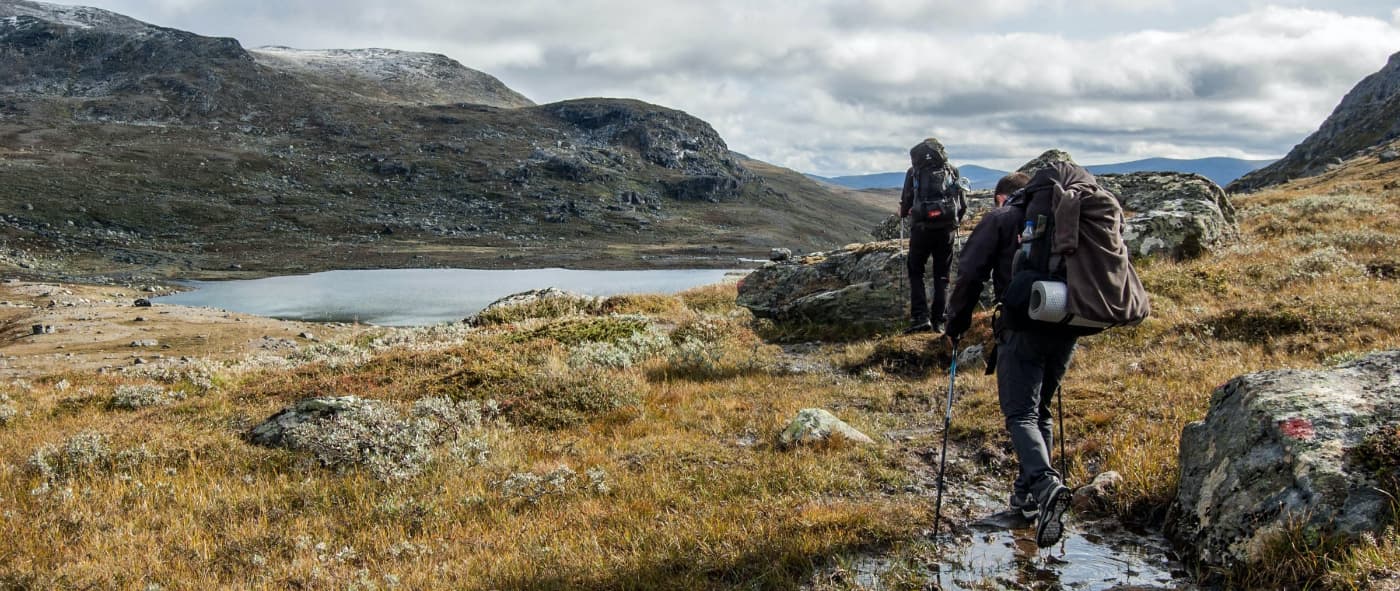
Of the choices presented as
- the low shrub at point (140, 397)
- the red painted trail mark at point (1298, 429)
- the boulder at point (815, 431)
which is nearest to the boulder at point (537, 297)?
the low shrub at point (140, 397)

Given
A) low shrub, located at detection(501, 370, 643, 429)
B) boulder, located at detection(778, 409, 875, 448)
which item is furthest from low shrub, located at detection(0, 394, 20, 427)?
boulder, located at detection(778, 409, 875, 448)

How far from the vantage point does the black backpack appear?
43.2 ft

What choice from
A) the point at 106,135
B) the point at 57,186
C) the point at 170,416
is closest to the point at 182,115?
the point at 106,135

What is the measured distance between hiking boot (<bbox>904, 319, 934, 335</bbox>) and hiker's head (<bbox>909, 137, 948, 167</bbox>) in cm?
321

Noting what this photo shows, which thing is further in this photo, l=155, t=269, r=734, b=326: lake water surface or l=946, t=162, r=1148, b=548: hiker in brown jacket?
l=155, t=269, r=734, b=326: lake water surface

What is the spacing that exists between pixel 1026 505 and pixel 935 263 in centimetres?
880

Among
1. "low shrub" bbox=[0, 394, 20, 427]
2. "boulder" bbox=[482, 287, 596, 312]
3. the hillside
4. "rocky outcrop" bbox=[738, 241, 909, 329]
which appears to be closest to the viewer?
"low shrub" bbox=[0, 394, 20, 427]

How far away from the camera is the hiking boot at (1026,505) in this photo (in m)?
5.64

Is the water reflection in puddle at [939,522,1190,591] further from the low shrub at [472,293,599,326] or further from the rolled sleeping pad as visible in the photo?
the low shrub at [472,293,599,326]

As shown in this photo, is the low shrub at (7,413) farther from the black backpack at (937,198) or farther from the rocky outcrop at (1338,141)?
the rocky outcrop at (1338,141)

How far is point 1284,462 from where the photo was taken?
4.80 meters

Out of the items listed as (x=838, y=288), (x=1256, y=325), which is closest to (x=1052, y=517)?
(x=1256, y=325)

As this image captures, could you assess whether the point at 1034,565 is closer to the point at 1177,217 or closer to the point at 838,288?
the point at 838,288

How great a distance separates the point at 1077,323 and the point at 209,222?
494 feet
